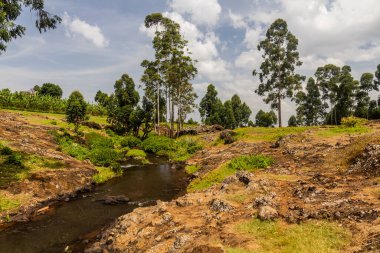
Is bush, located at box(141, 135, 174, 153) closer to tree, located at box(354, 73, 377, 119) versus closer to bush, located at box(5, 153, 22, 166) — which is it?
bush, located at box(5, 153, 22, 166)

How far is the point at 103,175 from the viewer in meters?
29.6

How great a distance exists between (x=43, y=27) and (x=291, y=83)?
136ft

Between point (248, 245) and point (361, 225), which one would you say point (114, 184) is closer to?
point (248, 245)

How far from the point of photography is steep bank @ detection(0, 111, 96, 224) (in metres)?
19.5

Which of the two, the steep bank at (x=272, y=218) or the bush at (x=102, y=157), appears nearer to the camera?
the steep bank at (x=272, y=218)

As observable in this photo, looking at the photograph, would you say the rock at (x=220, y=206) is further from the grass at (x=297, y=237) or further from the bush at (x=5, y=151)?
the bush at (x=5, y=151)

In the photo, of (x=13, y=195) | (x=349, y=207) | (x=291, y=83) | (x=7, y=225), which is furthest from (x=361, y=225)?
(x=291, y=83)

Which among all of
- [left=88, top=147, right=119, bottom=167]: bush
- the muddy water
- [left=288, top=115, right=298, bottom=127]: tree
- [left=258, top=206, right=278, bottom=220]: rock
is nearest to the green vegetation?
the muddy water

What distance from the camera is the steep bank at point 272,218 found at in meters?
10.2

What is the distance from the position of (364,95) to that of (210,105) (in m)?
43.3

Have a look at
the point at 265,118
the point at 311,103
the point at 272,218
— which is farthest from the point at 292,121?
the point at 272,218

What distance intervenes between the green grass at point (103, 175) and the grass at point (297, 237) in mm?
19310

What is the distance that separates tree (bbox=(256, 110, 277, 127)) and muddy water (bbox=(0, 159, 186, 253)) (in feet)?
294

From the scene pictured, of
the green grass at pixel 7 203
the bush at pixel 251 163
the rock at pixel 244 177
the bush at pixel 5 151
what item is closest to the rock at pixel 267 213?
the rock at pixel 244 177
